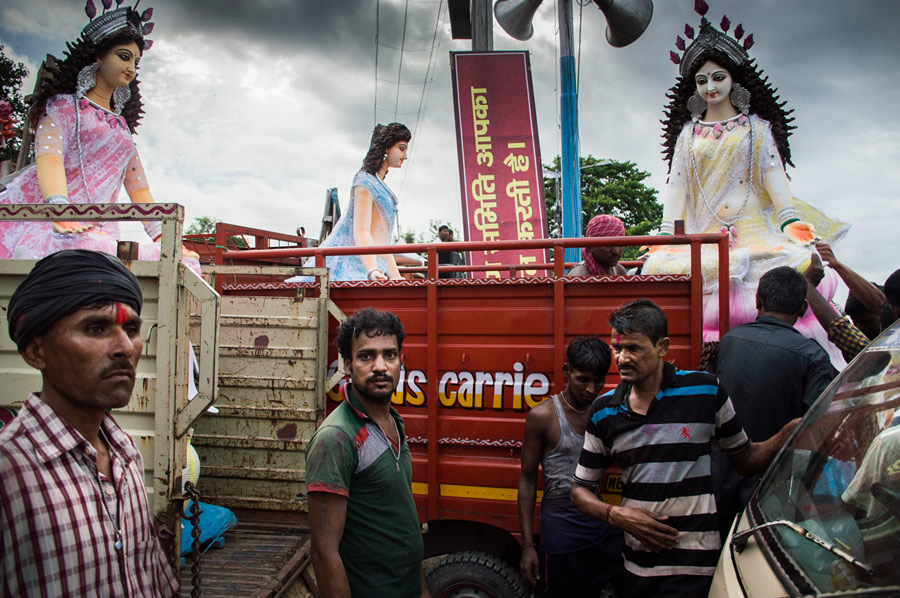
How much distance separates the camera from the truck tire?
292cm

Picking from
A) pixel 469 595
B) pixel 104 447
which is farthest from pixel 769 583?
pixel 469 595

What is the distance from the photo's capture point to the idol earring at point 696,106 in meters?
4.02

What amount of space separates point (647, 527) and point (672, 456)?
0.27m

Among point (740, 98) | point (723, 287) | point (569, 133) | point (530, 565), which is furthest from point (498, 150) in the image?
point (530, 565)

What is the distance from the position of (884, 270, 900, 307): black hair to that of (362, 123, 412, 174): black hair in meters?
3.35

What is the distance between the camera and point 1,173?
12.6 ft

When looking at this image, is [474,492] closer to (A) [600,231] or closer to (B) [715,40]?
(A) [600,231]

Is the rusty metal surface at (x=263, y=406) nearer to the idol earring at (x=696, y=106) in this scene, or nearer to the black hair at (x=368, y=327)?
the black hair at (x=368, y=327)

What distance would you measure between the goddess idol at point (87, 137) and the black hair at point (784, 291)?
3083mm

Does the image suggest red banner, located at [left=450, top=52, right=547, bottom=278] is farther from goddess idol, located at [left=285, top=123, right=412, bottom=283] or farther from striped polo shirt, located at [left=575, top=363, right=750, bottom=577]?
striped polo shirt, located at [left=575, top=363, right=750, bottom=577]

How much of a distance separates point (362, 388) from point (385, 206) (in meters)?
2.50

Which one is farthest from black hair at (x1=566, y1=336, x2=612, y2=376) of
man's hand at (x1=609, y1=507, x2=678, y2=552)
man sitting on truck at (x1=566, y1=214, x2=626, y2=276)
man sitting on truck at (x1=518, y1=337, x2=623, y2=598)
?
man sitting on truck at (x1=566, y1=214, x2=626, y2=276)

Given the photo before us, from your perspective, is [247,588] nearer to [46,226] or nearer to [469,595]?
[469,595]

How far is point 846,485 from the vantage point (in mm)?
1493
